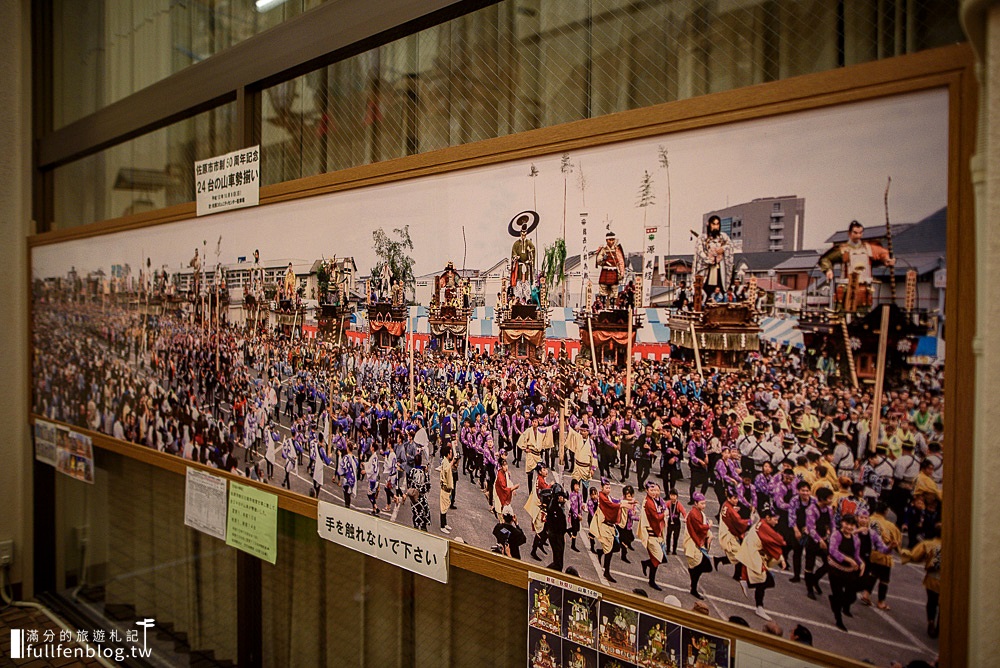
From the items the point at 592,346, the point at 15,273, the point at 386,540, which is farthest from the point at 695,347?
the point at 15,273

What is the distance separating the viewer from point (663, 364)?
0.90m

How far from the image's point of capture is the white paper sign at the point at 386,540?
1177 mm

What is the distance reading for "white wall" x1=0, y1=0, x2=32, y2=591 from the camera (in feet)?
7.87

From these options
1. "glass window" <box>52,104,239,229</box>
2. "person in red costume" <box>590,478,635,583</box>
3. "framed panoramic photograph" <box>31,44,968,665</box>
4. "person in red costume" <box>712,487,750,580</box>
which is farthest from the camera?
"glass window" <box>52,104,239,229</box>

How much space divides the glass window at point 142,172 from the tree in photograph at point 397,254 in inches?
27.8

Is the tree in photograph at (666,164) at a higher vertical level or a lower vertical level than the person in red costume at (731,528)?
higher

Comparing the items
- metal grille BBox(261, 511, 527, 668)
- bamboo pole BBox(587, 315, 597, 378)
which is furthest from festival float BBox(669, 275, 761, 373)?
metal grille BBox(261, 511, 527, 668)

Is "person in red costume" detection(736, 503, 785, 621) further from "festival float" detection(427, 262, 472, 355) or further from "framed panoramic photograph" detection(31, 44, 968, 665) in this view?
Result: "festival float" detection(427, 262, 472, 355)

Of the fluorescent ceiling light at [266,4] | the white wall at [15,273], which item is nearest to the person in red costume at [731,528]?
the fluorescent ceiling light at [266,4]

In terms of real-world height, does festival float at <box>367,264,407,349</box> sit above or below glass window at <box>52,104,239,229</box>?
below

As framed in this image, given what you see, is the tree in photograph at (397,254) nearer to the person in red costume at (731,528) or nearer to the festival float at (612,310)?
the festival float at (612,310)

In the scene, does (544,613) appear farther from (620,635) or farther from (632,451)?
(632,451)

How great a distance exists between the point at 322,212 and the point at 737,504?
0.99m

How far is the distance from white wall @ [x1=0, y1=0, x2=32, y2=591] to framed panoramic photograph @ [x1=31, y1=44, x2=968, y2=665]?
159 cm
